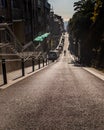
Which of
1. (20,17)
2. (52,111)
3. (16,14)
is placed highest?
(16,14)

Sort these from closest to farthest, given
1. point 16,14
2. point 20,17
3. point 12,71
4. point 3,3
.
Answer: point 12,71 → point 3,3 → point 16,14 → point 20,17

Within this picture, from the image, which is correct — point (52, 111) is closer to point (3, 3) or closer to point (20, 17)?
point (3, 3)

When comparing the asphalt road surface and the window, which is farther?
the window

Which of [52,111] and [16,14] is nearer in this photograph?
[52,111]

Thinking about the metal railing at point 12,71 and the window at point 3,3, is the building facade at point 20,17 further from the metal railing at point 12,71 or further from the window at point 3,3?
the metal railing at point 12,71

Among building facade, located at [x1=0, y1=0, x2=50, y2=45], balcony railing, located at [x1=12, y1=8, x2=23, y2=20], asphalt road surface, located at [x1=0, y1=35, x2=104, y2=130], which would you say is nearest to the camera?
asphalt road surface, located at [x1=0, y1=35, x2=104, y2=130]

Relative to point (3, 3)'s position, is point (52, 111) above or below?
below

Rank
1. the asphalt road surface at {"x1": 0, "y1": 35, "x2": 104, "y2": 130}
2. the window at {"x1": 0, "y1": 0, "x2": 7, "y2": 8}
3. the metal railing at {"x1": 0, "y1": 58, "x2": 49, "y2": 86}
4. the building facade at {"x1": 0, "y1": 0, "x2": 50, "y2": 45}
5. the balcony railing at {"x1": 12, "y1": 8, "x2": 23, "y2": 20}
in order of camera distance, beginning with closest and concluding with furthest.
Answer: the asphalt road surface at {"x1": 0, "y1": 35, "x2": 104, "y2": 130} → the metal railing at {"x1": 0, "y1": 58, "x2": 49, "y2": 86} → the window at {"x1": 0, "y1": 0, "x2": 7, "y2": 8} → the building facade at {"x1": 0, "y1": 0, "x2": 50, "y2": 45} → the balcony railing at {"x1": 12, "y1": 8, "x2": 23, "y2": 20}

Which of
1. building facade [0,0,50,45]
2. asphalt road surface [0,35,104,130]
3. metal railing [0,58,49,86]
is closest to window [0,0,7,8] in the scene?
building facade [0,0,50,45]

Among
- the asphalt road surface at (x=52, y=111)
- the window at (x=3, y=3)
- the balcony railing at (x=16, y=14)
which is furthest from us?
the balcony railing at (x=16, y=14)

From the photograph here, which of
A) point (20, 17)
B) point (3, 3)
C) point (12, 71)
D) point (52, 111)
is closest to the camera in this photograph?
point (52, 111)

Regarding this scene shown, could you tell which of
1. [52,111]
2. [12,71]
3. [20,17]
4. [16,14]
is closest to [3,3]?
[16,14]

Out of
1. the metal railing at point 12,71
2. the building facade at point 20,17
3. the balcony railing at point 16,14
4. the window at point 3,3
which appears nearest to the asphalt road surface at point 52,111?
the metal railing at point 12,71

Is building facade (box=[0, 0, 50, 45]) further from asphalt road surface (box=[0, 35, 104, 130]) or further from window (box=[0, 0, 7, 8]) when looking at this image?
asphalt road surface (box=[0, 35, 104, 130])
